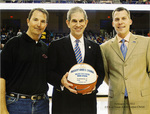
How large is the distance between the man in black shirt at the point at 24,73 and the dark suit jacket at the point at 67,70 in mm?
100

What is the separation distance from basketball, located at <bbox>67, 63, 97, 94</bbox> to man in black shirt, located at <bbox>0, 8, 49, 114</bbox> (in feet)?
0.84

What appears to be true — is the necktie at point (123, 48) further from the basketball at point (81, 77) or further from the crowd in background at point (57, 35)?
the crowd in background at point (57, 35)

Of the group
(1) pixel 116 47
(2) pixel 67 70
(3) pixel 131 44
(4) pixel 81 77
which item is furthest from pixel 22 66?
(3) pixel 131 44

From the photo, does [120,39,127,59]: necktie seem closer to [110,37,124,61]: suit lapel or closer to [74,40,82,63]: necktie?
[110,37,124,61]: suit lapel

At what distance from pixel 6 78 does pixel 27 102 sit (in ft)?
0.80

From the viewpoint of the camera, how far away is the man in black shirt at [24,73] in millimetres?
1187

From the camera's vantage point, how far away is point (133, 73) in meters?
1.32

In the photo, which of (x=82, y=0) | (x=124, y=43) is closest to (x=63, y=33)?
(x=82, y=0)

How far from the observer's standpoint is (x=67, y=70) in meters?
1.22

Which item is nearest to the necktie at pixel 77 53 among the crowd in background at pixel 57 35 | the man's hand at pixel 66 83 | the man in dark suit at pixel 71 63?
the man in dark suit at pixel 71 63

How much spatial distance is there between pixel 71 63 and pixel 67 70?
0.20 feet

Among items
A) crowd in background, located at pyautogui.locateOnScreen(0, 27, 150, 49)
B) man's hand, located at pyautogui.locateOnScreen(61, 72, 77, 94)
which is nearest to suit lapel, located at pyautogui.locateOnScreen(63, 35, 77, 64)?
man's hand, located at pyautogui.locateOnScreen(61, 72, 77, 94)

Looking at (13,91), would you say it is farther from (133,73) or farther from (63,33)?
(63,33)

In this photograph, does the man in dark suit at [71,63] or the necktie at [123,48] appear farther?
the necktie at [123,48]
